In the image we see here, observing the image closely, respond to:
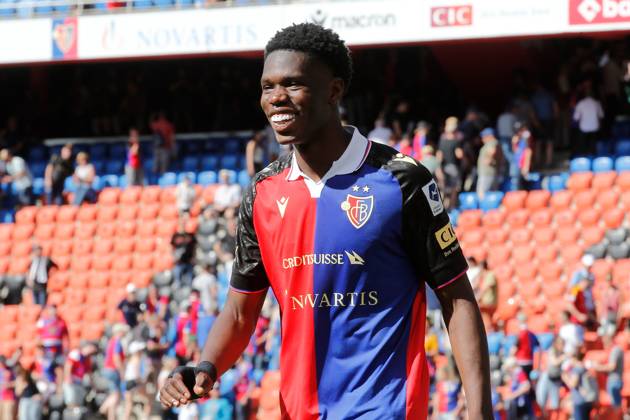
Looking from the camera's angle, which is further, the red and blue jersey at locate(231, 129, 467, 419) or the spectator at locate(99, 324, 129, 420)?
the spectator at locate(99, 324, 129, 420)

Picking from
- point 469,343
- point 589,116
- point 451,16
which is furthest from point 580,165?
point 469,343

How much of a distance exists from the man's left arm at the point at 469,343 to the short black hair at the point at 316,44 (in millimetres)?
726

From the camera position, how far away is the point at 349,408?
3984mm

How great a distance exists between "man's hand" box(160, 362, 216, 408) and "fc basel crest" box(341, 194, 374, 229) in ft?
2.11

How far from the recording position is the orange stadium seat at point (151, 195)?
69.2ft

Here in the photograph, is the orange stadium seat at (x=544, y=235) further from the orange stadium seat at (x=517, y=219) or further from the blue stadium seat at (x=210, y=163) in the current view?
the blue stadium seat at (x=210, y=163)

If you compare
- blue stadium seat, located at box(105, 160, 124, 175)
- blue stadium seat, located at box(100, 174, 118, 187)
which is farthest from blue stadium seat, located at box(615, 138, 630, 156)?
blue stadium seat, located at box(105, 160, 124, 175)

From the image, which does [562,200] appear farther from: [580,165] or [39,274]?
[39,274]

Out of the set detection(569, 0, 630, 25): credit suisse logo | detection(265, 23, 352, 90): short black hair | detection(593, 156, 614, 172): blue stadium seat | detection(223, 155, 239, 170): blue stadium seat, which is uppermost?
detection(569, 0, 630, 25): credit suisse logo

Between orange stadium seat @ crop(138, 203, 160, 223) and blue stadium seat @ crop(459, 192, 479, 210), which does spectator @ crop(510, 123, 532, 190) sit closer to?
blue stadium seat @ crop(459, 192, 479, 210)

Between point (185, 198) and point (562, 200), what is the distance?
18.3ft

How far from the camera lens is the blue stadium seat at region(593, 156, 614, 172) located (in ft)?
60.4

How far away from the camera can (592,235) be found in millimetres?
17422

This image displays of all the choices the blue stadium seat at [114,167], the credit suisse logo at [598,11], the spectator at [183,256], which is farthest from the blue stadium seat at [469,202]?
the blue stadium seat at [114,167]
